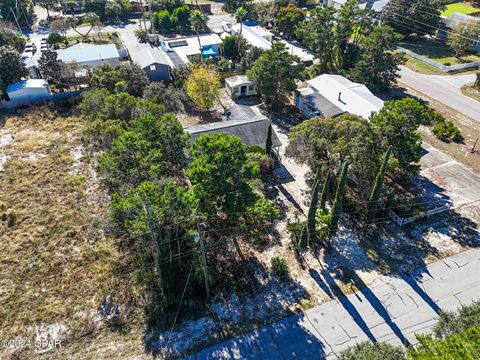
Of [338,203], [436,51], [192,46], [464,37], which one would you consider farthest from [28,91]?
[464,37]

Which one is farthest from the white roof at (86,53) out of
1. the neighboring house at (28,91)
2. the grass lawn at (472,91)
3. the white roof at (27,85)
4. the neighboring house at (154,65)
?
the grass lawn at (472,91)

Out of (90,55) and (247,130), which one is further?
(90,55)

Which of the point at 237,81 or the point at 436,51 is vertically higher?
the point at 436,51

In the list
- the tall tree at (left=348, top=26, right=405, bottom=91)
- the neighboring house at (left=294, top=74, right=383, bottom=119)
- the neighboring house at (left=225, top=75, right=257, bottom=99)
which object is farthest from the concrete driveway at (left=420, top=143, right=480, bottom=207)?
the neighboring house at (left=225, top=75, right=257, bottom=99)

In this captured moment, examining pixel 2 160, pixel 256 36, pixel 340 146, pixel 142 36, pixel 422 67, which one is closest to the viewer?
pixel 340 146

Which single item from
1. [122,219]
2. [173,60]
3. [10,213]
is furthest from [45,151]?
[173,60]

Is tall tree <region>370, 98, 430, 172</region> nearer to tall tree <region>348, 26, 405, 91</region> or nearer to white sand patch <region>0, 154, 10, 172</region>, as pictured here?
tall tree <region>348, 26, 405, 91</region>

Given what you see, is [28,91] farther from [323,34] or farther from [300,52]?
[300,52]

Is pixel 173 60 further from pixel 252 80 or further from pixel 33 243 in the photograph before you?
pixel 33 243
